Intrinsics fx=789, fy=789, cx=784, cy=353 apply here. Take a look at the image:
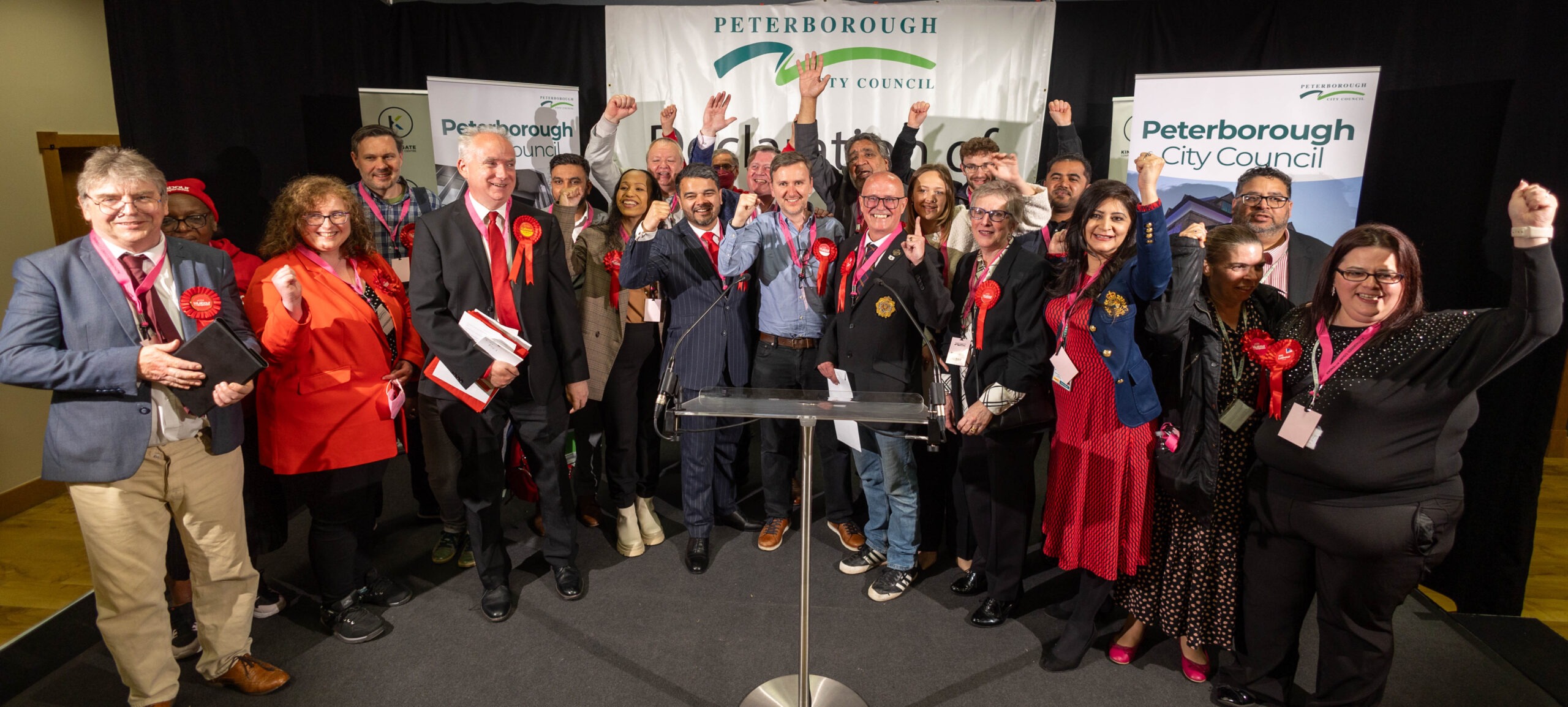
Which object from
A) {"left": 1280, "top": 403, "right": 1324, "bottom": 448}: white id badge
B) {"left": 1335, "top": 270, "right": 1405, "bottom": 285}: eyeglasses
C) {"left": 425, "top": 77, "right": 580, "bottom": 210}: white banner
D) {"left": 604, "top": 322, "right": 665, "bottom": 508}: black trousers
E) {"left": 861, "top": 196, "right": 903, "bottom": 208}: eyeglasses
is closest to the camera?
{"left": 1335, "top": 270, "right": 1405, "bottom": 285}: eyeglasses

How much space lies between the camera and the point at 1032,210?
3.14 metres

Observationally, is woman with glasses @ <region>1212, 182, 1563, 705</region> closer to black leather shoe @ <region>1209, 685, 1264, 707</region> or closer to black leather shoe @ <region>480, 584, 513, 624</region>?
black leather shoe @ <region>1209, 685, 1264, 707</region>

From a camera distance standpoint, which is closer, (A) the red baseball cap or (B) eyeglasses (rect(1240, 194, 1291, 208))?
(A) the red baseball cap

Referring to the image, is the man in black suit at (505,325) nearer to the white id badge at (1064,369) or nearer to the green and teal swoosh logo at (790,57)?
the white id badge at (1064,369)

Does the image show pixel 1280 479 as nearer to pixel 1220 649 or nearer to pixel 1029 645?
pixel 1220 649

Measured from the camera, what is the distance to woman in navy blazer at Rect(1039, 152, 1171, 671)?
233 cm

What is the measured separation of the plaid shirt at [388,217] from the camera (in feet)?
11.9

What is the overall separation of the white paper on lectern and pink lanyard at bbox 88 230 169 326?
1.94 meters

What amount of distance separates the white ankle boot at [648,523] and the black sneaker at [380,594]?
1034mm

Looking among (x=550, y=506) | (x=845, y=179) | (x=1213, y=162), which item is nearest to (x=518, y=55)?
(x=845, y=179)

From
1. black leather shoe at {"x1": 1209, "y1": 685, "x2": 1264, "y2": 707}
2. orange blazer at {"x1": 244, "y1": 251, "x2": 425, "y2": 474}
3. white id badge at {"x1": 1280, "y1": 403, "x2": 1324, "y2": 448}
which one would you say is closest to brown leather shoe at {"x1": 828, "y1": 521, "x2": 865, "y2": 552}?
black leather shoe at {"x1": 1209, "y1": 685, "x2": 1264, "y2": 707}

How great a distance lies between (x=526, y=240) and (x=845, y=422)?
1.33 m

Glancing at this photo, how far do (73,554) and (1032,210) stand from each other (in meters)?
4.70

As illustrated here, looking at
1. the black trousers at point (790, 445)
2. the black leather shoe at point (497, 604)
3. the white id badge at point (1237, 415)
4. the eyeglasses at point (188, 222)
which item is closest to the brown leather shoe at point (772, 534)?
the black trousers at point (790, 445)
